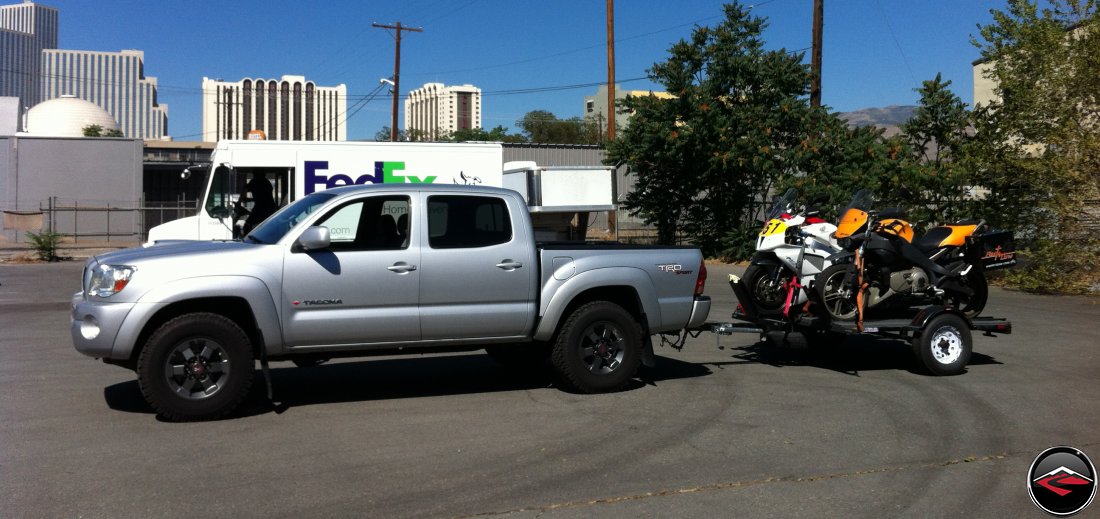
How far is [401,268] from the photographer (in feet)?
25.8

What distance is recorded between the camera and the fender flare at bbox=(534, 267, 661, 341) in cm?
841

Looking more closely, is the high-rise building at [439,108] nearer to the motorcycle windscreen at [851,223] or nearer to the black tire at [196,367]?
the motorcycle windscreen at [851,223]

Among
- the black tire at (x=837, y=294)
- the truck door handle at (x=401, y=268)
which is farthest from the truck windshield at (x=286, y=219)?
the black tire at (x=837, y=294)

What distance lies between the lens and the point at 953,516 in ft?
17.7

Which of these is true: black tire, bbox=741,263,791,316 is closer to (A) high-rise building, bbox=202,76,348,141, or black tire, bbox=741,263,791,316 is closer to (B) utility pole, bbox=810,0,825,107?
(B) utility pole, bbox=810,0,825,107

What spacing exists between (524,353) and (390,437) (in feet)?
8.88

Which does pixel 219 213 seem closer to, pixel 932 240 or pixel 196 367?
pixel 196 367

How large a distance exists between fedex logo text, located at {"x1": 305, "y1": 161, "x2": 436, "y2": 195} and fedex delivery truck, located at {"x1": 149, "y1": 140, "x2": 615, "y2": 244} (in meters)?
0.02

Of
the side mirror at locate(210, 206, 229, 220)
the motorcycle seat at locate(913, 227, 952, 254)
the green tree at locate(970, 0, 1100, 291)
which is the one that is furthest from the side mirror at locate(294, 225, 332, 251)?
the green tree at locate(970, 0, 1100, 291)

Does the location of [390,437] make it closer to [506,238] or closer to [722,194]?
[506,238]

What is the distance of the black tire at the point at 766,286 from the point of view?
10.4 m

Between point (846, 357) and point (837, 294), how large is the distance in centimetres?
144

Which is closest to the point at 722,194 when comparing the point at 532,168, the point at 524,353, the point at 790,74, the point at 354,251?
the point at 790,74

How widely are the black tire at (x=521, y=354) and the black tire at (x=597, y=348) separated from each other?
1.04 ft
